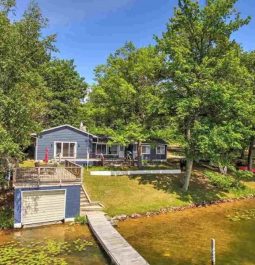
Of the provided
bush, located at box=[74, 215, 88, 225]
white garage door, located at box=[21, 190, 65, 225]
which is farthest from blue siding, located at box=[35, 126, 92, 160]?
bush, located at box=[74, 215, 88, 225]

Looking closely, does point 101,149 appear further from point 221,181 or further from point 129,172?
point 221,181

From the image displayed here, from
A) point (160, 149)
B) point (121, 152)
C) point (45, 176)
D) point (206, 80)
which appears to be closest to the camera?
point (45, 176)

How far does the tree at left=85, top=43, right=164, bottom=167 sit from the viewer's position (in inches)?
1375

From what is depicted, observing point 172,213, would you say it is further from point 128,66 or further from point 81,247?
point 128,66

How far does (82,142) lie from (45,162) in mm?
5317

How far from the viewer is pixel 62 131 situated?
39219mm

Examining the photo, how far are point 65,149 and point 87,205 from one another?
48.2ft

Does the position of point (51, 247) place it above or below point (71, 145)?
below

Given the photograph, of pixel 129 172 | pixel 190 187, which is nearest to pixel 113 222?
pixel 129 172

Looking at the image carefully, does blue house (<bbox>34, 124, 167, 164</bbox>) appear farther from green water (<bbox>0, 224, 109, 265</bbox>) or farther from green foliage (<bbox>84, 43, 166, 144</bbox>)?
green water (<bbox>0, 224, 109, 265</bbox>)

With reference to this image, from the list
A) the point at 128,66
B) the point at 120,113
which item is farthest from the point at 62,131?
the point at 128,66

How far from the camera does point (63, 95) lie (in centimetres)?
5778

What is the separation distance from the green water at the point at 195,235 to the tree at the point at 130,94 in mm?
11224

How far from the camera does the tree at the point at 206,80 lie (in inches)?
1171
